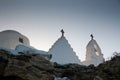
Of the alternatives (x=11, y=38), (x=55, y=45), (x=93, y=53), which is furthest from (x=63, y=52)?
(x=93, y=53)

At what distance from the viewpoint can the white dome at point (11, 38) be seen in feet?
116

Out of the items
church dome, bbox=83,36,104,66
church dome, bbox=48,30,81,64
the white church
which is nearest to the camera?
the white church

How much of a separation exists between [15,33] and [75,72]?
72.0 ft

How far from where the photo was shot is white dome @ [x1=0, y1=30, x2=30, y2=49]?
1393 inches

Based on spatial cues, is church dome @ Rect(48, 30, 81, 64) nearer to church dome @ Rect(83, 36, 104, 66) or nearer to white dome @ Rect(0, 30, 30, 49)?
white dome @ Rect(0, 30, 30, 49)

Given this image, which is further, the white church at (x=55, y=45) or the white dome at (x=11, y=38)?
the white church at (x=55, y=45)

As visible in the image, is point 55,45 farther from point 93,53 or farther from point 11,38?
point 93,53

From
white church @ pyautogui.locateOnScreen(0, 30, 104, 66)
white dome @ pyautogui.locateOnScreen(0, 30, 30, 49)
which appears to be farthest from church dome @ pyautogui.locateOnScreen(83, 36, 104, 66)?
white dome @ pyautogui.locateOnScreen(0, 30, 30, 49)

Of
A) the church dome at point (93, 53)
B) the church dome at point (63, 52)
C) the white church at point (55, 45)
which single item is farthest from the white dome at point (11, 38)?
the church dome at point (93, 53)

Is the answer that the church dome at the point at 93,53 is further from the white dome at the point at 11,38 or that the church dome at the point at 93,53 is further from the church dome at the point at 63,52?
the white dome at the point at 11,38

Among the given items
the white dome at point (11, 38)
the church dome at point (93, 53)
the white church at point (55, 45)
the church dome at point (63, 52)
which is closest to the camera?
the white dome at point (11, 38)

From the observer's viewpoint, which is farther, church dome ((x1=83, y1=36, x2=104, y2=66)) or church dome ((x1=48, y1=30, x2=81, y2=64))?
church dome ((x1=83, y1=36, x2=104, y2=66))

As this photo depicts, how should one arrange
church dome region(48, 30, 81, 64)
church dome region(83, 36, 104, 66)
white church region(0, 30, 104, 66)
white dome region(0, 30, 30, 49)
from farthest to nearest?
1. church dome region(83, 36, 104, 66)
2. church dome region(48, 30, 81, 64)
3. white church region(0, 30, 104, 66)
4. white dome region(0, 30, 30, 49)

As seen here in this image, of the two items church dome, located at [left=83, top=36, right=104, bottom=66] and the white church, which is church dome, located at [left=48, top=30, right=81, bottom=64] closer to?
the white church
